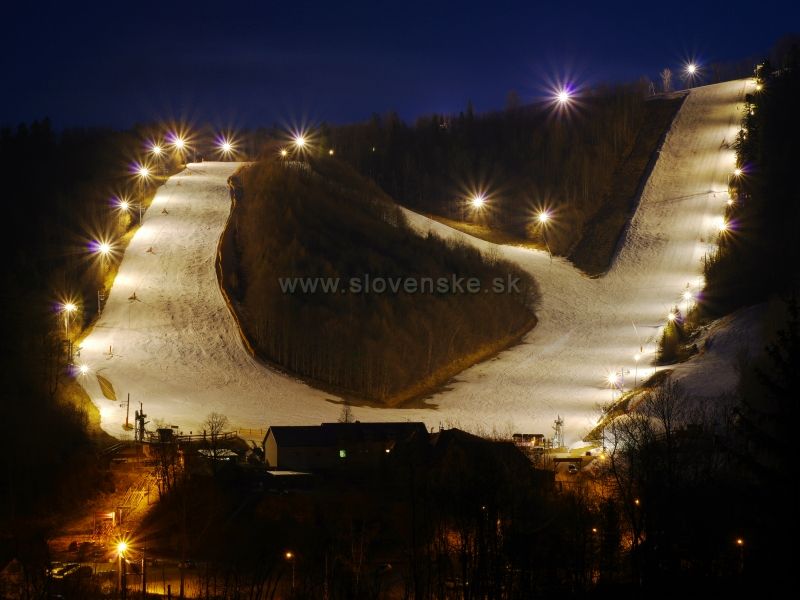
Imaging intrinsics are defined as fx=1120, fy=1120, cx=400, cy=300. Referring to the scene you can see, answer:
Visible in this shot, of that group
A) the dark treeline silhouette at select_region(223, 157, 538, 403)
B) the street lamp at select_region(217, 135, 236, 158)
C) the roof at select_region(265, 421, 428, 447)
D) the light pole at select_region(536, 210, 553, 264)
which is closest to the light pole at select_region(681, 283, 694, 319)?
the dark treeline silhouette at select_region(223, 157, 538, 403)

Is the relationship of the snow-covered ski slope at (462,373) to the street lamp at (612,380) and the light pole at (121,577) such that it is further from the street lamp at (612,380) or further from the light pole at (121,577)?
the light pole at (121,577)

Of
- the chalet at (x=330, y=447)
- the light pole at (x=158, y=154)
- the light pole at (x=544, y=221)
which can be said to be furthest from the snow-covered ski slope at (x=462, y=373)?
the light pole at (x=544, y=221)

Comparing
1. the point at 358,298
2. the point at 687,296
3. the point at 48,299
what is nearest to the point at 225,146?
the point at 358,298

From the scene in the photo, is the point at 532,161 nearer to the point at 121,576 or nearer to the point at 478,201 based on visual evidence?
the point at 478,201

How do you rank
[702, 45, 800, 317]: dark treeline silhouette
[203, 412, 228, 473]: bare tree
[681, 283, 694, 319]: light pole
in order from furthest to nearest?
1. [681, 283, 694, 319]: light pole
2. [702, 45, 800, 317]: dark treeline silhouette
3. [203, 412, 228, 473]: bare tree

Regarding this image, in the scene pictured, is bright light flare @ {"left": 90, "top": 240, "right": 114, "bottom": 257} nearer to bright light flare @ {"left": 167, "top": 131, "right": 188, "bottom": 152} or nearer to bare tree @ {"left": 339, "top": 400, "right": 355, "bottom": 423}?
bare tree @ {"left": 339, "top": 400, "right": 355, "bottom": 423}

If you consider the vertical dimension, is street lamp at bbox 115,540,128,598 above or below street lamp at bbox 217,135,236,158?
below
